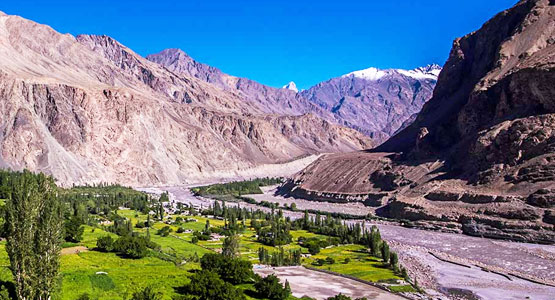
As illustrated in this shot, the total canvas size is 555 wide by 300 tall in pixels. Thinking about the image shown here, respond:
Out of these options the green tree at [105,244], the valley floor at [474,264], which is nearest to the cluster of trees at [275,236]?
the valley floor at [474,264]

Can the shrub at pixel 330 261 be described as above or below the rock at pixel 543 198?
below

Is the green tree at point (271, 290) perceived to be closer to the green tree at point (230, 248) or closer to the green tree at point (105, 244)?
the green tree at point (230, 248)

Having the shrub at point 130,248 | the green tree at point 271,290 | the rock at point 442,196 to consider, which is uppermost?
the rock at point 442,196

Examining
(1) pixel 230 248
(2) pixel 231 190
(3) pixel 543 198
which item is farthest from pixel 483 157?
(2) pixel 231 190

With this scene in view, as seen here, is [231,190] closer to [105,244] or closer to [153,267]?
[105,244]

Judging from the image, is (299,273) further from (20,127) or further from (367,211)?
(20,127)

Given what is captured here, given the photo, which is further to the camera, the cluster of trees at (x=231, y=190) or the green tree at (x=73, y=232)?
the cluster of trees at (x=231, y=190)

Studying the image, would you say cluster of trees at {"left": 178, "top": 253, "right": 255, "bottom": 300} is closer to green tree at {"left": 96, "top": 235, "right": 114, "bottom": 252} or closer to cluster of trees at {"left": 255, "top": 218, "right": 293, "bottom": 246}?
green tree at {"left": 96, "top": 235, "right": 114, "bottom": 252}
